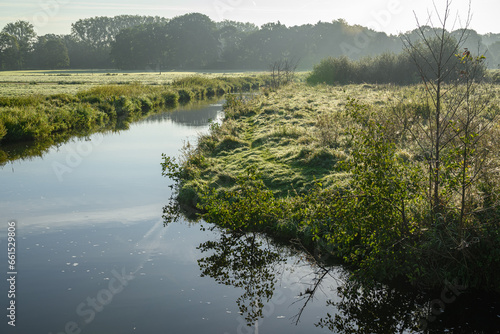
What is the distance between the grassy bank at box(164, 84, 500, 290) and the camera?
7.37 meters

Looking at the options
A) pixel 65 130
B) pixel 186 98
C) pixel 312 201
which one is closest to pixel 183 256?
pixel 312 201

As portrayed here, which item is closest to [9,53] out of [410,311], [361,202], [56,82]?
[56,82]

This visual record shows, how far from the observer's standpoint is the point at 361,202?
751 centimetres

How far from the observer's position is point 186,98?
47.0 metres

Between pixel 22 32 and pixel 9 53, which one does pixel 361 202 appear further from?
pixel 22 32

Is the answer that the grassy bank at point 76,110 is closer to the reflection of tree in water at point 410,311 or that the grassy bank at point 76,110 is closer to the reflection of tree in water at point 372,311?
the reflection of tree in water at point 372,311

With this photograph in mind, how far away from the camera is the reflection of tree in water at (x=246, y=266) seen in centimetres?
774

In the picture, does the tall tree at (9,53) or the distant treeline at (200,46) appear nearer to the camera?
the tall tree at (9,53)

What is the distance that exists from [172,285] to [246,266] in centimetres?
166

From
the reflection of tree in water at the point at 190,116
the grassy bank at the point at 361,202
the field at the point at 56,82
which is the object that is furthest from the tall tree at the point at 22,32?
the grassy bank at the point at 361,202

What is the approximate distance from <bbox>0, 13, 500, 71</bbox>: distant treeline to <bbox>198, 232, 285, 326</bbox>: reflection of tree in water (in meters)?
95.3

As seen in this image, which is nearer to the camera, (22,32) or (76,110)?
(76,110)

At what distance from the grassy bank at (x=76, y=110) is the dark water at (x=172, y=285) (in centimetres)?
984

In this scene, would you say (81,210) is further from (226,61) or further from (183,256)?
(226,61)
